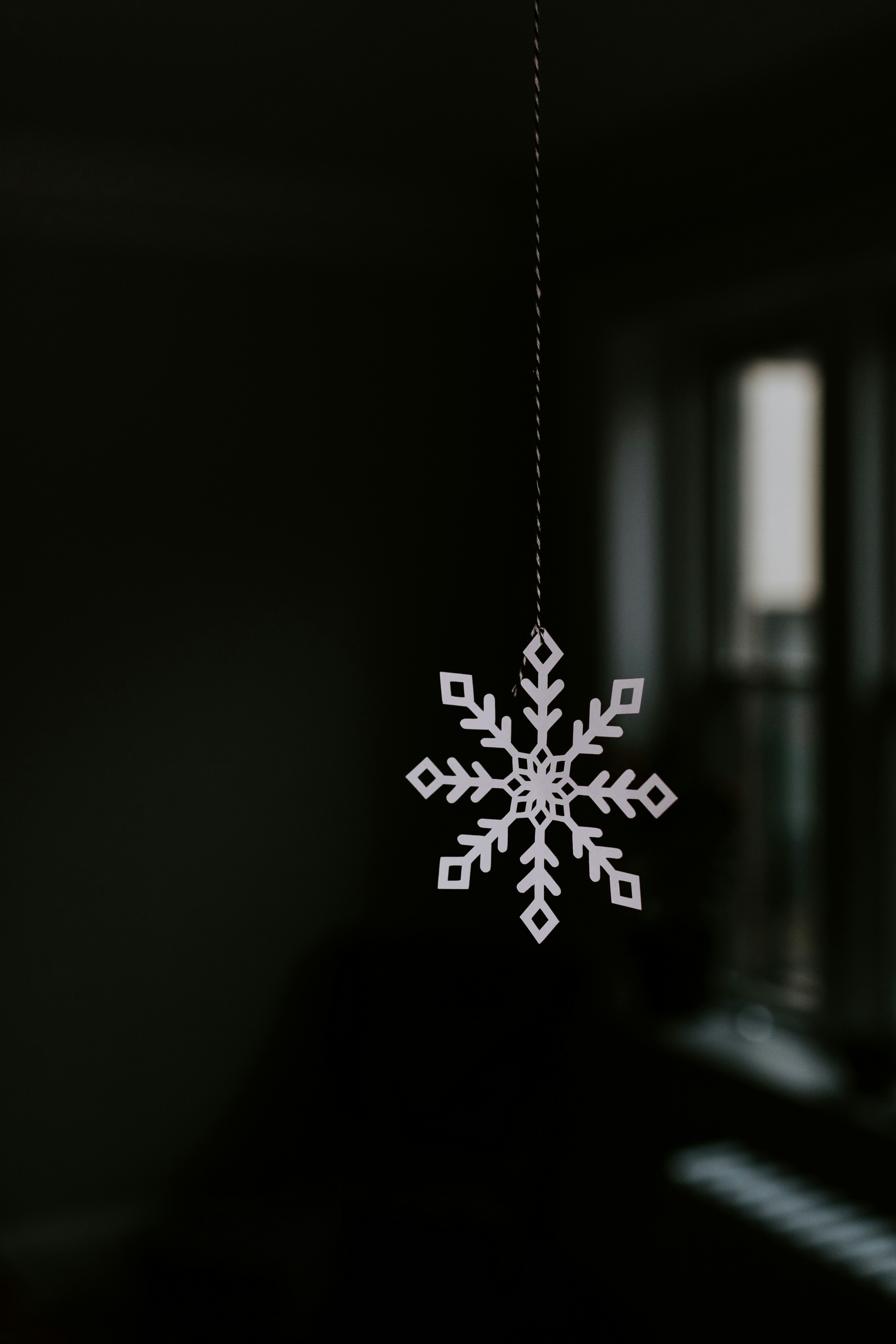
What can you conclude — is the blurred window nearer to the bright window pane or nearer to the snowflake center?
the bright window pane

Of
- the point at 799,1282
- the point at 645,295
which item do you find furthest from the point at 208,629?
the point at 799,1282

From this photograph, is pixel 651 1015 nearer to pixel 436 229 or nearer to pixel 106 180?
pixel 436 229

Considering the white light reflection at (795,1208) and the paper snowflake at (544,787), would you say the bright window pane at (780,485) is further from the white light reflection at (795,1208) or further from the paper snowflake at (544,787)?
the paper snowflake at (544,787)

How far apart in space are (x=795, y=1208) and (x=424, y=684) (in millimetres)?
1641

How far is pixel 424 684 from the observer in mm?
3979

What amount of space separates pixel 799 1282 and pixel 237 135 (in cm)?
277

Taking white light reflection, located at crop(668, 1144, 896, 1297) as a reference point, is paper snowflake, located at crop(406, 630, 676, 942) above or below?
above

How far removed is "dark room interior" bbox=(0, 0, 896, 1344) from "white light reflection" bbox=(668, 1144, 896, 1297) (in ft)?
0.04

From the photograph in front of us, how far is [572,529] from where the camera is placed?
154 inches

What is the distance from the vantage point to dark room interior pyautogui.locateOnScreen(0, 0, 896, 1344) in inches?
124

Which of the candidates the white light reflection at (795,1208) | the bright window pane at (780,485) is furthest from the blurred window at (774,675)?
the white light reflection at (795,1208)

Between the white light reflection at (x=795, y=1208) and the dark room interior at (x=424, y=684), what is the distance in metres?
0.01

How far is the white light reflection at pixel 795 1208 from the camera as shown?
112 inches

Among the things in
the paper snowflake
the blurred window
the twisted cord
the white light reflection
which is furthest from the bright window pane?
the paper snowflake
